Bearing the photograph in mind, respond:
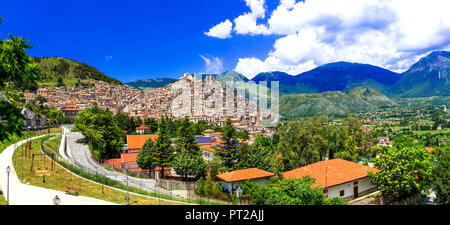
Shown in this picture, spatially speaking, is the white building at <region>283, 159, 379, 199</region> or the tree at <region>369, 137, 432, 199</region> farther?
the white building at <region>283, 159, 379, 199</region>

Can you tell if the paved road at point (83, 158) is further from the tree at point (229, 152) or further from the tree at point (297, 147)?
the tree at point (297, 147)

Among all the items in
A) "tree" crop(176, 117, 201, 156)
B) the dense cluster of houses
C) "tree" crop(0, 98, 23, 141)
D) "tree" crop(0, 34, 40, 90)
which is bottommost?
"tree" crop(176, 117, 201, 156)

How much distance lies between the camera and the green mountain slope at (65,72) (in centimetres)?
13625

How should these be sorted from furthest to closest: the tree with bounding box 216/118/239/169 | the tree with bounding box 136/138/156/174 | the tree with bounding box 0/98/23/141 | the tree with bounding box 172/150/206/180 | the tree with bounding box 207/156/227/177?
the tree with bounding box 136/138/156/174 → the tree with bounding box 216/118/239/169 → the tree with bounding box 207/156/227/177 → the tree with bounding box 172/150/206/180 → the tree with bounding box 0/98/23/141

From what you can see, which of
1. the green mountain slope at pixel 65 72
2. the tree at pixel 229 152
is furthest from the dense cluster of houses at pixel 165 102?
the tree at pixel 229 152

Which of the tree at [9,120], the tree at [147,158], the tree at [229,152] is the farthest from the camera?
the tree at [147,158]

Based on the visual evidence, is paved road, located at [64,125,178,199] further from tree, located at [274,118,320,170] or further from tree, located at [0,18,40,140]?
tree, located at [0,18,40,140]

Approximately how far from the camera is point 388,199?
21.7 metres

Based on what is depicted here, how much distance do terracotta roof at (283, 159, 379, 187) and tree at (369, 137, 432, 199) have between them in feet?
6.54

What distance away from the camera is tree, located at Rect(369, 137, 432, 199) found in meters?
20.5

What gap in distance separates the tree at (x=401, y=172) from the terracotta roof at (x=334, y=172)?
6.54 feet

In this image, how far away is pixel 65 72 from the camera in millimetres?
148875

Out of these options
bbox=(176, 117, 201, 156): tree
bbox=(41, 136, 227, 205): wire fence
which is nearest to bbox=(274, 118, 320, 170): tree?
bbox=(176, 117, 201, 156): tree
